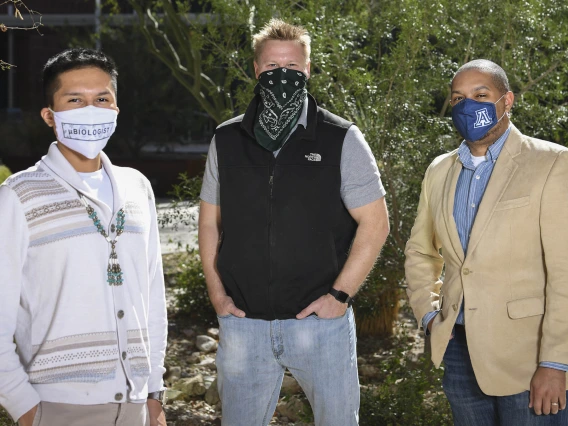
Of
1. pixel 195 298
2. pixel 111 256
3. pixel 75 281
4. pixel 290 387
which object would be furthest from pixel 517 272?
pixel 195 298

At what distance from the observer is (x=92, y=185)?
3.09 m

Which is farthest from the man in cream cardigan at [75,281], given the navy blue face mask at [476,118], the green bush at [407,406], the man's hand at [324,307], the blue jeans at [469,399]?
the green bush at [407,406]

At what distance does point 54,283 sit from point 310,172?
4.25ft

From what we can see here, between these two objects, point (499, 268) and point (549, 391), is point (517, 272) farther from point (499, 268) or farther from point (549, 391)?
point (549, 391)

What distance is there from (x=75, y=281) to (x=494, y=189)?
1.67m

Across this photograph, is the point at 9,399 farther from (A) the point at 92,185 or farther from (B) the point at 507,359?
(B) the point at 507,359

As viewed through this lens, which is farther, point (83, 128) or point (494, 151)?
point (494, 151)

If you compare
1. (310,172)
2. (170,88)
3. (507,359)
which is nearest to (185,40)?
(310,172)

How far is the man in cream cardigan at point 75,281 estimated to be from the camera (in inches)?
112

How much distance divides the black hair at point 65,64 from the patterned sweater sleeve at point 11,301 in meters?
0.51

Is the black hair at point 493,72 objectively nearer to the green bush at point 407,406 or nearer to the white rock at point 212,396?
the green bush at point 407,406

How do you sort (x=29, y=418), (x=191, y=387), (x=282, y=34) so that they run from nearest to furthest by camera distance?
1. (x=29, y=418)
2. (x=282, y=34)
3. (x=191, y=387)

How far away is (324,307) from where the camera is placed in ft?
12.1

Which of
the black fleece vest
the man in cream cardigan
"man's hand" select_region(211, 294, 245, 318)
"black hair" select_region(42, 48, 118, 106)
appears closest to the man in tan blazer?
the black fleece vest
